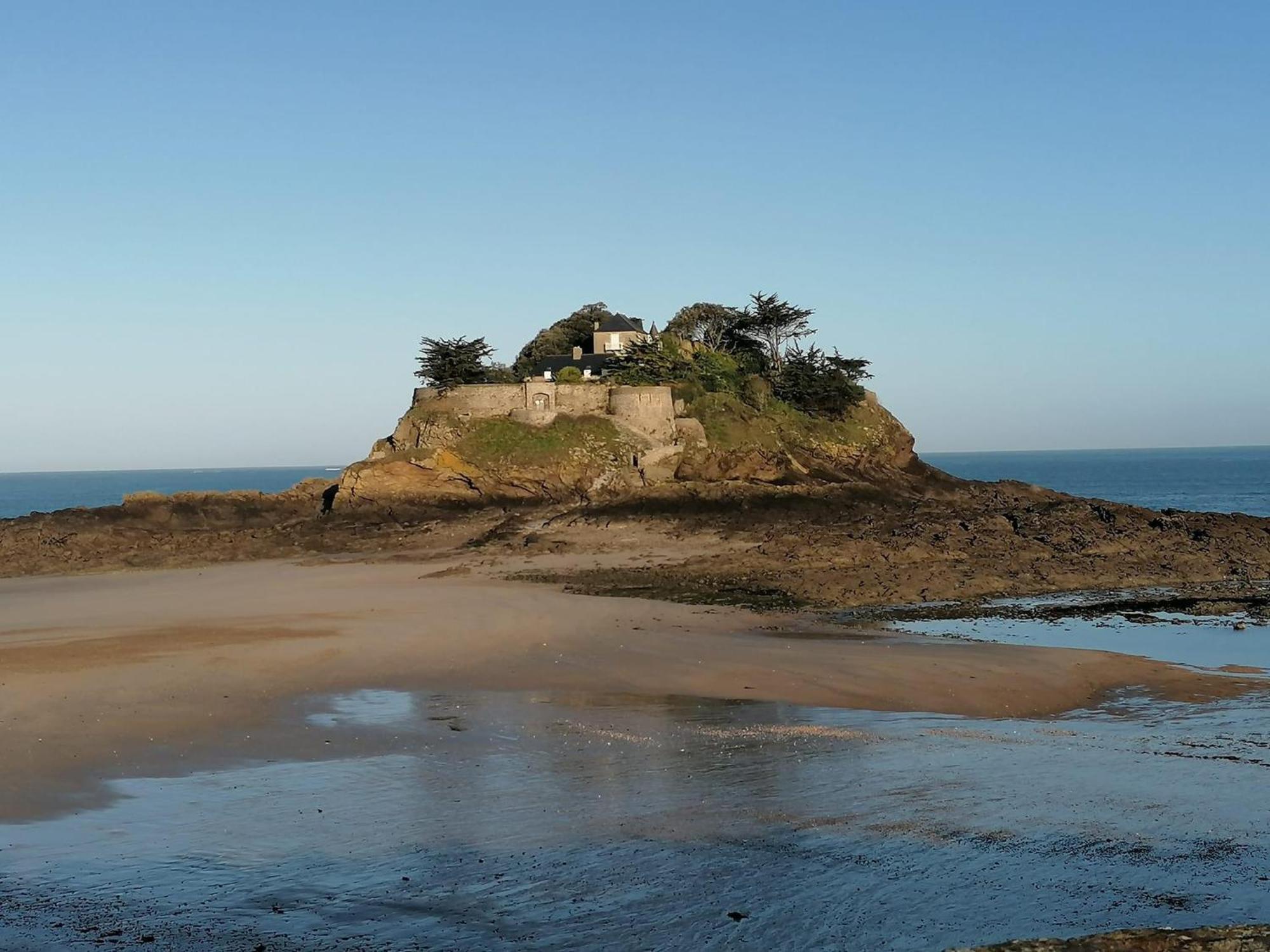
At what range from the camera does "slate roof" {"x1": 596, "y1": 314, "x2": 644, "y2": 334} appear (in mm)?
55844

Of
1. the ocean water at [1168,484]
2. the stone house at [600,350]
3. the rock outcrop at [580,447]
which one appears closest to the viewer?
the rock outcrop at [580,447]

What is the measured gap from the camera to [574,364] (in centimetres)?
5016

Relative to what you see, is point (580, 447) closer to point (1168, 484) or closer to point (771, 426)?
point (771, 426)

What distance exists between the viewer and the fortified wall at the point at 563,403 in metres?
42.1

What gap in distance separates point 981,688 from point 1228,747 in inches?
149

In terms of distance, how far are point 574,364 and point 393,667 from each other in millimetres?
33077

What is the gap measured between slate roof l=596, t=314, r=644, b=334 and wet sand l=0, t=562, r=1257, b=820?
31935 millimetres

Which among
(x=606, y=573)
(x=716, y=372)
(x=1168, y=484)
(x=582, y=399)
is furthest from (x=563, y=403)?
(x=1168, y=484)

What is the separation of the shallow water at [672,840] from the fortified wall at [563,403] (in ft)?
93.4

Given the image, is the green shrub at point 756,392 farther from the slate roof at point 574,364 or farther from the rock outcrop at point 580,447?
the slate roof at point 574,364

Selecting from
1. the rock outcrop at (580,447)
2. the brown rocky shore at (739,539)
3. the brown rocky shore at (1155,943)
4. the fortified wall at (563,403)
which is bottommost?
the brown rocky shore at (1155,943)

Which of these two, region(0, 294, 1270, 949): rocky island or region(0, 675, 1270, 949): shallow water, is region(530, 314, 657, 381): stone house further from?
region(0, 675, 1270, 949): shallow water

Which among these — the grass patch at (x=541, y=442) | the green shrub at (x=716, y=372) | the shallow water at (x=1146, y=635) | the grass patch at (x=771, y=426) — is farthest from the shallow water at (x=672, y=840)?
the green shrub at (x=716, y=372)

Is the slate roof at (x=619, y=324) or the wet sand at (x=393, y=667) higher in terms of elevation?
the slate roof at (x=619, y=324)
